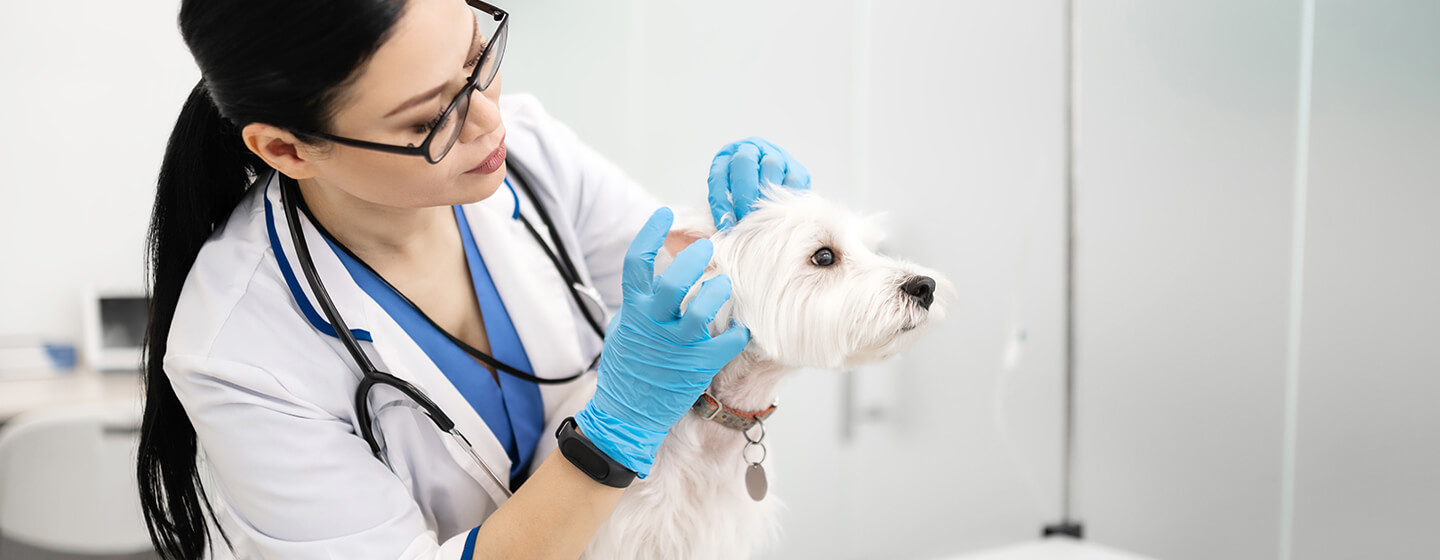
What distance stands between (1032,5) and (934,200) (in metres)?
0.58

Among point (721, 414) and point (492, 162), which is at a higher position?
point (492, 162)

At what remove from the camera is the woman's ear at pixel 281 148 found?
30.1 inches

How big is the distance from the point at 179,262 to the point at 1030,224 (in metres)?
1.95

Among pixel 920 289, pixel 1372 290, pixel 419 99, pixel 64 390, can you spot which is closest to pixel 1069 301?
pixel 1372 290

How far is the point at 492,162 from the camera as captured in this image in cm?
85

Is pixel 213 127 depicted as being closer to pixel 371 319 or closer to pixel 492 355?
pixel 371 319

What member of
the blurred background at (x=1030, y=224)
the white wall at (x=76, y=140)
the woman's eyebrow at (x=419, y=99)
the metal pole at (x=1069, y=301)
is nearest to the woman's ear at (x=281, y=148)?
the woman's eyebrow at (x=419, y=99)

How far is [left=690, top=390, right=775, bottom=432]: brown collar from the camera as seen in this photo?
3.04 ft

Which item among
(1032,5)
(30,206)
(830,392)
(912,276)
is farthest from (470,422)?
(1032,5)

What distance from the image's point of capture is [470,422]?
0.95 metres

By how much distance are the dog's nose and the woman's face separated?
1.58 feet

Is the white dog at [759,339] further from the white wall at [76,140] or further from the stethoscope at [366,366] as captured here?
the white wall at [76,140]

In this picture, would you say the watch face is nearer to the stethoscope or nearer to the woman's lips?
the stethoscope

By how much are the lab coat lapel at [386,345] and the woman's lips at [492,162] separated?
224mm
